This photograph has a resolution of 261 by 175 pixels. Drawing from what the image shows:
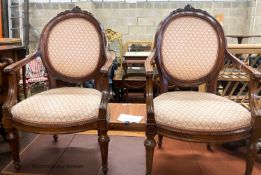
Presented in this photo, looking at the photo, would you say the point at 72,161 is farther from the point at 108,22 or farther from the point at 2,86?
the point at 108,22

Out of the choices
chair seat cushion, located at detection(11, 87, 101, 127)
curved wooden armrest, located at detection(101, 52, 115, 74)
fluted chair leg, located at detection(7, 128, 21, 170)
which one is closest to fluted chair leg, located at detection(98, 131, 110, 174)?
chair seat cushion, located at detection(11, 87, 101, 127)

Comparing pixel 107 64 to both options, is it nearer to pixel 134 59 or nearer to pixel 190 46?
pixel 190 46

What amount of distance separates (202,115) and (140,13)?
394 cm

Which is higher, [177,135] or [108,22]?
[108,22]

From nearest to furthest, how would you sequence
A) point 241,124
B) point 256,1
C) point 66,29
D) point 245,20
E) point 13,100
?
point 241,124, point 13,100, point 66,29, point 256,1, point 245,20

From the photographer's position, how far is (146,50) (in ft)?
15.3

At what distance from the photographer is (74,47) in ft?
6.26

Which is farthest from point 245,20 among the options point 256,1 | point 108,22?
point 108,22

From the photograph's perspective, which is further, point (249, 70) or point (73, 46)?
point (73, 46)

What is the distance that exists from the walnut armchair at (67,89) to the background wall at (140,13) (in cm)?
304

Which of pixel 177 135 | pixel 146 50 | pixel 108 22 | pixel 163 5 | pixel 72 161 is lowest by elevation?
pixel 72 161

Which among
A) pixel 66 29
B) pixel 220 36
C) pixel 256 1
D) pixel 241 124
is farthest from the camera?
pixel 256 1

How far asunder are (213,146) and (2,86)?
66.8 inches

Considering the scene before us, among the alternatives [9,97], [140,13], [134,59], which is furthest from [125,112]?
[140,13]
